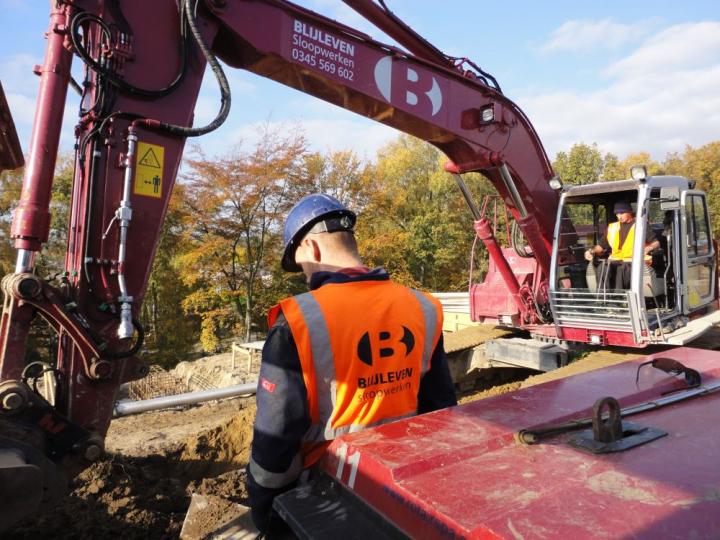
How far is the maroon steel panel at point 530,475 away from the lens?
42.1 inches

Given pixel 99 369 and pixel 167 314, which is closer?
pixel 99 369

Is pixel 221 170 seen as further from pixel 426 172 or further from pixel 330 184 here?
Result: pixel 426 172

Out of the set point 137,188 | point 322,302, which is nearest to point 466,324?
point 137,188

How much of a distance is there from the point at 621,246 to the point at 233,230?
1411cm

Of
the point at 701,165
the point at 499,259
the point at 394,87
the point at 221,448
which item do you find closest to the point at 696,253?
the point at 499,259

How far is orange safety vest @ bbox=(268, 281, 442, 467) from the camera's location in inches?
71.5

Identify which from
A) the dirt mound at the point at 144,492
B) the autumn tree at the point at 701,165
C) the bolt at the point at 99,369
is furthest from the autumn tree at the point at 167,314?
the autumn tree at the point at 701,165

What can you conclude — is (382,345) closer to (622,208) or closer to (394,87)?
(394,87)

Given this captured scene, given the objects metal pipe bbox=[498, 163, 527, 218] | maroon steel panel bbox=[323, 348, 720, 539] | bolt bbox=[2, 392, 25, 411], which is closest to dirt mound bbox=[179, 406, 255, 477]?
bolt bbox=[2, 392, 25, 411]

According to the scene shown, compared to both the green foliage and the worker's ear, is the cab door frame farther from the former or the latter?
the green foliage

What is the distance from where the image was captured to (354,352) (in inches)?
73.9

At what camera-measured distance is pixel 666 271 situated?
22.0ft

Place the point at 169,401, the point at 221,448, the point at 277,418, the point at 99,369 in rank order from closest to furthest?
the point at 277,418 → the point at 99,369 → the point at 169,401 → the point at 221,448

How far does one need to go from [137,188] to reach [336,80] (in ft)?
7.65
